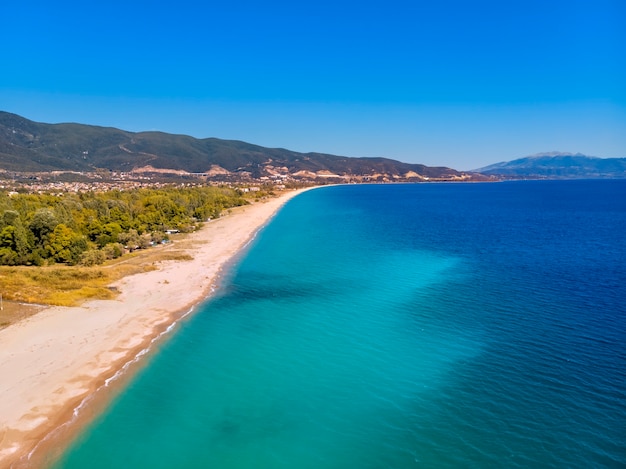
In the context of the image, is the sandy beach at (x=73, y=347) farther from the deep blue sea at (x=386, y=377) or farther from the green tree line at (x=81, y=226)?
the green tree line at (x=81, y=226)

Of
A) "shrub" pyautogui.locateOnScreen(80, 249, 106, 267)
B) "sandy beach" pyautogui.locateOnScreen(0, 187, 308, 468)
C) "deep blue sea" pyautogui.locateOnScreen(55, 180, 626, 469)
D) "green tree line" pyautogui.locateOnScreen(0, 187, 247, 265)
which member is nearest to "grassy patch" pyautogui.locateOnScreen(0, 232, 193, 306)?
"shrub" pyautogui.locateOnScreen(80, 249, 106, 267)

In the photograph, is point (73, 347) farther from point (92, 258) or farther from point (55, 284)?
point (92, 258)

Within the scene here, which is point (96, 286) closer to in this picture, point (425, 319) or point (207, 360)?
point (207, 360)

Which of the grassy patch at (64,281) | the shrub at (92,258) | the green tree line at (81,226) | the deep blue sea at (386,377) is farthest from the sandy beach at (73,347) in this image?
the green tree line at (81,226)

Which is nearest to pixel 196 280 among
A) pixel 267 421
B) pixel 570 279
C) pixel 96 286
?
pixel 96 286

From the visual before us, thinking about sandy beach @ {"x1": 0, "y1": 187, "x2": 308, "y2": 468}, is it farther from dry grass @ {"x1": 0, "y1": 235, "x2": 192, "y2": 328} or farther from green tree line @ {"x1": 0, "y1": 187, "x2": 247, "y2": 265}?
green tree line @ {"x1": 0, "y1": 187, "x2": 247, "y2": 265}

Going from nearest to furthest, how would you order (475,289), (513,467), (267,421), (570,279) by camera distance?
(513,467), (267,421), (475,289), (570,279)
